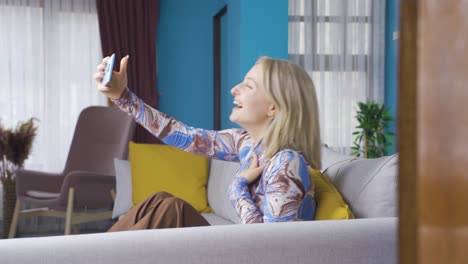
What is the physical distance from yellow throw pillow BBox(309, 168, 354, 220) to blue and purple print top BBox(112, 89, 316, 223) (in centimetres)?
3

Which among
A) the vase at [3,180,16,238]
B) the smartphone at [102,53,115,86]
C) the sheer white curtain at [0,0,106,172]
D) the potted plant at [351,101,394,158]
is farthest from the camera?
the sheer white curtain at [0,0,106,172]

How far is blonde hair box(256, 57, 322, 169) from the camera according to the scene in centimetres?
179

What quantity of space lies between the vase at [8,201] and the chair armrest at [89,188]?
676 millimetres

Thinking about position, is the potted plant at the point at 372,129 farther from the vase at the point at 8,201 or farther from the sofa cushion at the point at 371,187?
the sofa cushion at the point at 371,187

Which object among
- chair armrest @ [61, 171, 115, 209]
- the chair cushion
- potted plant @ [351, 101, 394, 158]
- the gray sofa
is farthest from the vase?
the gray sofa

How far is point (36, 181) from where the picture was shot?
5066 millimetres

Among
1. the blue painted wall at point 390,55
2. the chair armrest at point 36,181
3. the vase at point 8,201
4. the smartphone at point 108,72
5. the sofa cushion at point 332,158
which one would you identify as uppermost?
the blue painted wall at point 390,55

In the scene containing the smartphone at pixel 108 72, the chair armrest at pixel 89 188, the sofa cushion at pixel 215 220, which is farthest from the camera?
the chair armrest at pixel 89 188

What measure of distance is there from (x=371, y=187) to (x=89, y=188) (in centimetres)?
334

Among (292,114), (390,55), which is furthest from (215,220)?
(390,55)

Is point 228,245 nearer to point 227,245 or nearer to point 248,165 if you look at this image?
point 227,245

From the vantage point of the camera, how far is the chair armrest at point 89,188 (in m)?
4.61

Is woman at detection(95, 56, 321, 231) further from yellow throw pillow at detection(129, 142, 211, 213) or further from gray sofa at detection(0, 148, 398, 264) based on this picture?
yellow throw pillow at detection(129, 142, 211, 213)

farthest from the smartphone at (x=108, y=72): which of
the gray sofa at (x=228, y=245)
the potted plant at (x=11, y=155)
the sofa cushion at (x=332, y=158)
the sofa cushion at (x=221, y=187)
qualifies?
the potted plant at (x=11, y=155)
